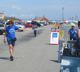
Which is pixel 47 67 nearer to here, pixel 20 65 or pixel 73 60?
pixel 20 65

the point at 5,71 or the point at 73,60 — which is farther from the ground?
the point at 73,60

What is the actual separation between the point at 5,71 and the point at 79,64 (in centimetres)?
532

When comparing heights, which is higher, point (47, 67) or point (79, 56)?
point (79, 56)

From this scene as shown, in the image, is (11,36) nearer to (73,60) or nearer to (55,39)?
(73,60)

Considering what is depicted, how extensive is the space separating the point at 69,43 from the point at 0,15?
436 feet

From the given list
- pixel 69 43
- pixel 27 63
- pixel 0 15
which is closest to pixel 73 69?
pixel 69 43

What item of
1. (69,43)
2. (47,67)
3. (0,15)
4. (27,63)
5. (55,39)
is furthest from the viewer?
(0,15)

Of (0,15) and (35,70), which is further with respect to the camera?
(0,15)

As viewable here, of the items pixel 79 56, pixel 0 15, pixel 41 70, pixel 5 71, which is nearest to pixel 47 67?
pixel 41 70

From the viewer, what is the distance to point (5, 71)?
43.3 ft

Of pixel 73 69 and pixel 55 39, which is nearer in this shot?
pixel 73 69

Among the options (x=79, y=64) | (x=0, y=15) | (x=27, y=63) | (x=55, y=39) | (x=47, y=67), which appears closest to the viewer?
(x=79, y=64)

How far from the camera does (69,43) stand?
12742 millimetres

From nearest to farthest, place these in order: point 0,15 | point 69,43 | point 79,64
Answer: point 79,64 < point 69,43 < point 0,15
